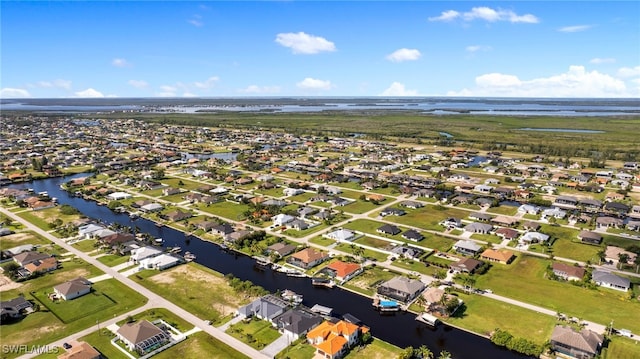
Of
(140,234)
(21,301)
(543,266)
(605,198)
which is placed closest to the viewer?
(21,301)

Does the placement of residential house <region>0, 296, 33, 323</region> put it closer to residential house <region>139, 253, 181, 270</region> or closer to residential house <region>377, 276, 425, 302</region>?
residential house <region>139, 253, 181, 270</region>

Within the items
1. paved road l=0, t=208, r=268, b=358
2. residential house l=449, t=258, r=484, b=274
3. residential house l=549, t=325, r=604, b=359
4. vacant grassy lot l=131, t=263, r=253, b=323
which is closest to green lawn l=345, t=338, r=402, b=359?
paved road l=0, t=208, r=268, b=358

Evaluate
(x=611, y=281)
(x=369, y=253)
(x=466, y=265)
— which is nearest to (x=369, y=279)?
(x=369, y=253)

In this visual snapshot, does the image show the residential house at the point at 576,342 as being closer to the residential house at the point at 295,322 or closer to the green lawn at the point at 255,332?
the residential house at the point at 295,322

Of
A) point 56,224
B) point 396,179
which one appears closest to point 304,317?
point 56,224

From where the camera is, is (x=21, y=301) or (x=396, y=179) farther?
(x=396, y=179)

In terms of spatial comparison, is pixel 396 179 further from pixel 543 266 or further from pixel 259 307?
pixel 259 307
